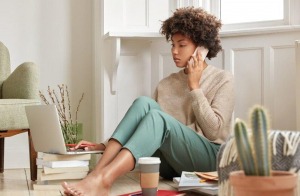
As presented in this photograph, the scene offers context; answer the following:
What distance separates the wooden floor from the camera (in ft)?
8.30

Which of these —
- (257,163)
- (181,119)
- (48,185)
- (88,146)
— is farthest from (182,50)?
(257,163)

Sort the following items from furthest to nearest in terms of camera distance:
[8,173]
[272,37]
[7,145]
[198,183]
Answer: [7,145] → [8,173] → [272,37] → [198,183]

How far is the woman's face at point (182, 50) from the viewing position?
2.81 metres

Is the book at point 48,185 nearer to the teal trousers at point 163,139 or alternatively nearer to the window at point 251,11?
the teal trousers at point 163,139

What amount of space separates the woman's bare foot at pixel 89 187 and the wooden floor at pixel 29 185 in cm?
27

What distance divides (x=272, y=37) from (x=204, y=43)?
20.2 inches

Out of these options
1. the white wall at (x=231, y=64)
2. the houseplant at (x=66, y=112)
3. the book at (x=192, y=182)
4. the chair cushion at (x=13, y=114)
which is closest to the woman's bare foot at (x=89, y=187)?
the book at (x=192, y=182)

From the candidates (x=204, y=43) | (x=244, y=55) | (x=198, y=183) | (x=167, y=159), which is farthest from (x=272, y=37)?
(x=198, y=183)

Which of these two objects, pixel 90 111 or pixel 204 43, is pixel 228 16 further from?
pixel 90 111

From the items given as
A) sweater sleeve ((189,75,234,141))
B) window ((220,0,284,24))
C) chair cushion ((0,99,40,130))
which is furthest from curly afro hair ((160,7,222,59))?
chair cushion ((0,99,40,130))

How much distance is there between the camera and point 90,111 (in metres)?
3.93

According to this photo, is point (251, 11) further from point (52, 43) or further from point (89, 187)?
point (89, 187)

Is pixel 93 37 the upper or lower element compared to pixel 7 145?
upper

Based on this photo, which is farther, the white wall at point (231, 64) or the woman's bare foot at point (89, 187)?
the white wall at point (231, 64)
